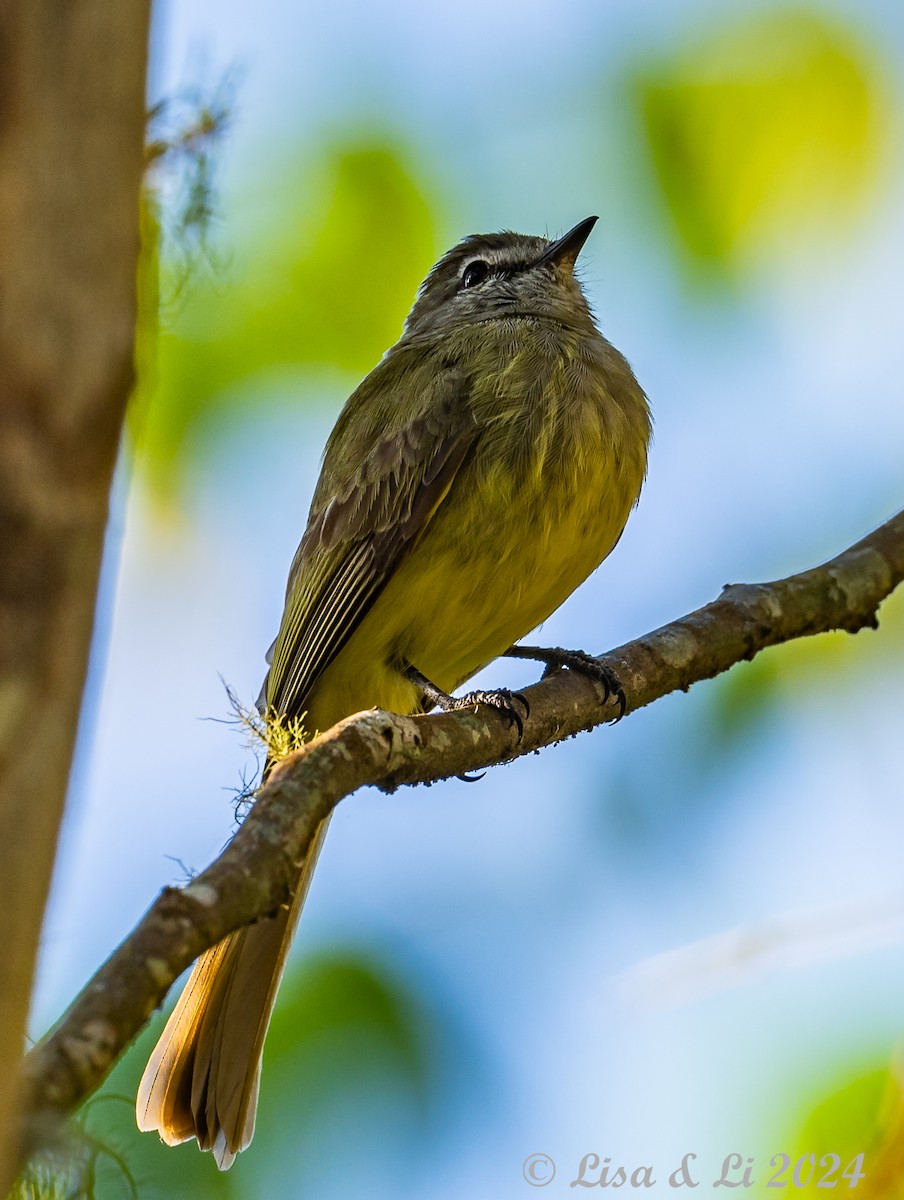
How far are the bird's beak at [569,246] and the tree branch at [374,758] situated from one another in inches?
86.0

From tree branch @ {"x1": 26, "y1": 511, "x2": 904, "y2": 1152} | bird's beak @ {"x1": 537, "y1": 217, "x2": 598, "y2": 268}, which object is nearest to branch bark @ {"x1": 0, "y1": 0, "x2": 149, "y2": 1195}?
tree branch @ {"x1": 26, "y1": 511, "x2": 904, "y2": 1152}

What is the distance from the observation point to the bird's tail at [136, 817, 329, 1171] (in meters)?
3.95

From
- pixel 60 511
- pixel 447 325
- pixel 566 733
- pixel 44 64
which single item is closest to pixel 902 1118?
pixel 566 733

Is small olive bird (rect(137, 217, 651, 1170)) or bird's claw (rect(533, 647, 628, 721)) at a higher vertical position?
small olive bird (rect(137, 217, 651, 1170))

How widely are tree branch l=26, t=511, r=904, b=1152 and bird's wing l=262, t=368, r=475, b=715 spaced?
92 cm

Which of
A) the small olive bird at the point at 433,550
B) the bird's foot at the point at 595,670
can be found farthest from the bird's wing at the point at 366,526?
the bird's foot at the point at 595,670

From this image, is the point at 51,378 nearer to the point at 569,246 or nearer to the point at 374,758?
the point at 374,758

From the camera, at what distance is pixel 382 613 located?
4.78m

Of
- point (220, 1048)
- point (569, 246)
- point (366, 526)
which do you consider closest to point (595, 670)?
point (366, 526)

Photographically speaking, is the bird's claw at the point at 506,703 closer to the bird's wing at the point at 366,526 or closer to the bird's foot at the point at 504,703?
the bird's foot at the point at 504,703

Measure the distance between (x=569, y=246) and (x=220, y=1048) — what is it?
12.4 feet

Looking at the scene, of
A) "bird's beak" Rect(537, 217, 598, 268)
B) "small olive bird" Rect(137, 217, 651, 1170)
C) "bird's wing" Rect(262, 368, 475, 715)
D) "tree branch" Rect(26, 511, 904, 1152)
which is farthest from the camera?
"bird's beak" Rect(537, 217, 598, 268)

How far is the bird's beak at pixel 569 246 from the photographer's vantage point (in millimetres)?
6054

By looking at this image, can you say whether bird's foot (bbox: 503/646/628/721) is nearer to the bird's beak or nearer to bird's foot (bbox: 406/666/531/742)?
bird's foot (bbox: 406/666/531/742)
